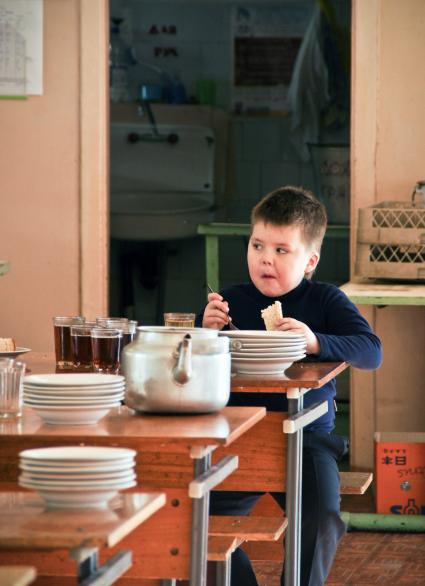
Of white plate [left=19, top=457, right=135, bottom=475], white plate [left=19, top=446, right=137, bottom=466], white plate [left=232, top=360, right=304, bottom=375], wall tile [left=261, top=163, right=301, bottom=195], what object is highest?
wall tile [left=261, top=163, right=301, bottom=195]

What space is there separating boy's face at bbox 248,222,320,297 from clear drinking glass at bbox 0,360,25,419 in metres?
1.23

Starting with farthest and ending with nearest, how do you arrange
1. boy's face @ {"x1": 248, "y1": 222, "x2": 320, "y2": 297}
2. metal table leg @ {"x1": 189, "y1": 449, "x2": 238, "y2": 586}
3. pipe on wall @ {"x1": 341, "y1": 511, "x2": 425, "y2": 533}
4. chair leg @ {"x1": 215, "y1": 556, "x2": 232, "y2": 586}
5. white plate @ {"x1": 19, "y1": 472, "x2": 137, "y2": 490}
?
1. pipe on wall @ {"x1": 341, "y1": 511, "x2": 425, "y2": 533}
2. boy's face @ {"x1": 248, "y1": 222, "x2": 320, "y2": 297}
3. chair leg @ {"x1": 215, "y1": 556, "x2": 232, "y2": 586}
4. metal table leg @ {"x1": 189, "y1": 449, "x2": 238, "y2": 586}
5. white plate @ {"x1": 19, "y1": 472, "x2": 137, "y2": 490}

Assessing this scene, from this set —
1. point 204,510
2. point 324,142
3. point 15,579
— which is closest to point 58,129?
point 324,142

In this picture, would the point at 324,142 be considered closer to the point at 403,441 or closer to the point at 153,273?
the point at 153,273

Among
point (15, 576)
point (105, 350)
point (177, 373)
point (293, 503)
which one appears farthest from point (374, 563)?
point (15, 576)

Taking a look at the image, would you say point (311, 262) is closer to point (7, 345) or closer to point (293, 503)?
point (293, 503)

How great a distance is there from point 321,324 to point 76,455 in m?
1.67

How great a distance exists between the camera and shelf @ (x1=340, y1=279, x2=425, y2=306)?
14.9 feet

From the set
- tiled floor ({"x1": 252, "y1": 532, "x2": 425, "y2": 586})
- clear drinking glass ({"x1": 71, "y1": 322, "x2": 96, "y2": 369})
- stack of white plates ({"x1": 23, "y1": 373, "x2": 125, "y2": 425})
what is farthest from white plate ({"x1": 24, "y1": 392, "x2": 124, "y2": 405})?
tiled floor ({"x1": 252, "y1": 532, "x2": 425, "y2": 586})

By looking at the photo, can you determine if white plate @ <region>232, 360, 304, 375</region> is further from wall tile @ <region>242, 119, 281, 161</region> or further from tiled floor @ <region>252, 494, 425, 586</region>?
wall tile @ <region>242, 119, 281, 161</region>

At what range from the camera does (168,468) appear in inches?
94.1

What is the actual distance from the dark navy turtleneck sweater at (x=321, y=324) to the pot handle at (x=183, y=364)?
91 cm

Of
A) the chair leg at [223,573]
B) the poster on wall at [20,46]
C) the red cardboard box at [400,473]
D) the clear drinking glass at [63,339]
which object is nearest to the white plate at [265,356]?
the clear drinking glass at [63,339]

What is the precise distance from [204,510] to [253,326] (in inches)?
44.8
